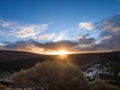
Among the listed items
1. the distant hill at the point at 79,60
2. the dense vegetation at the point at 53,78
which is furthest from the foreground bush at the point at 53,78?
the distant hill at the point at 79,60

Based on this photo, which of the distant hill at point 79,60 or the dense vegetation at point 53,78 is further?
the distant hill at point 79,60

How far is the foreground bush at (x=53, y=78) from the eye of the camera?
41.5m

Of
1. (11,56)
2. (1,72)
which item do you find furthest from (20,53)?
(1,72)

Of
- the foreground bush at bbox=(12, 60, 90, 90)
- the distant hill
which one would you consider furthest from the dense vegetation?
the distant hill

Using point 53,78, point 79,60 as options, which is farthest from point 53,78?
point 79,60

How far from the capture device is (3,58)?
14750 cm

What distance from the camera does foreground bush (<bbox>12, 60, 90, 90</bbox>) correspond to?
41.5 meters

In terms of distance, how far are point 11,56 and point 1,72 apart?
133ft

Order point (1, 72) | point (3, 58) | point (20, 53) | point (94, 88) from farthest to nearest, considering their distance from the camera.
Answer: point (20, 53), point (3, 58), point (1, 72), point (94, 88)

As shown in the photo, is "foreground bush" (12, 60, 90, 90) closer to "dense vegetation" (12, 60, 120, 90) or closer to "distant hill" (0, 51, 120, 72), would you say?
"dense vegetation" (12, 60, 120, 90)

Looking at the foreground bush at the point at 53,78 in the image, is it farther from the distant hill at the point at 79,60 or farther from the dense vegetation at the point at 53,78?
the distant hill at the point at 79,60

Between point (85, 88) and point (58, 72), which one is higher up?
point (58, 72)

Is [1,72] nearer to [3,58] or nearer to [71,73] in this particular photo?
[3,58]

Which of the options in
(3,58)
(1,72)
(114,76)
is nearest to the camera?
(114,76)
